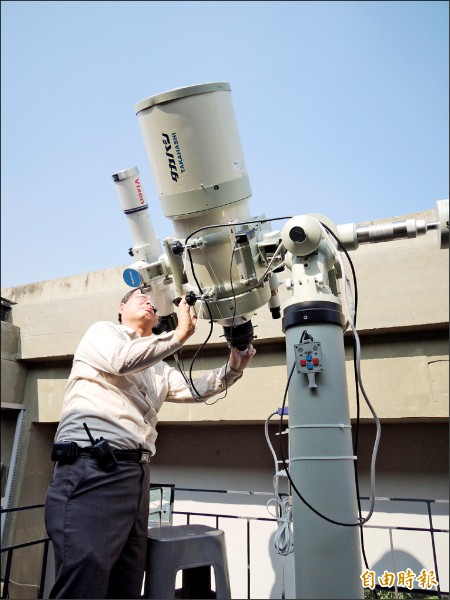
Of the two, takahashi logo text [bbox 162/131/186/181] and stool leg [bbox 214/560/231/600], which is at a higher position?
takahashi logo text [bbox 162/131/186/181]

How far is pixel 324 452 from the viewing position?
3.54 feet

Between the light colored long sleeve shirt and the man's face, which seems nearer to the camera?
the light colored long sleeve shirt

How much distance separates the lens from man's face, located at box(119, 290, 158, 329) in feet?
5.89

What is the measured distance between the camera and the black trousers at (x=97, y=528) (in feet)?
4.22

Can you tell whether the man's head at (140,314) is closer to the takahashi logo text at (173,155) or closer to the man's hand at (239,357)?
the man's hand at (239,357)

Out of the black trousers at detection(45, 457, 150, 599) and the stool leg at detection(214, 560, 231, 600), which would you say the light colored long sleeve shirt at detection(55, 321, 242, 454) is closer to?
the black trousers at detection(45, 457, 150, 599)

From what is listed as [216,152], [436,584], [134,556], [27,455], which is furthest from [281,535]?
[27,455]

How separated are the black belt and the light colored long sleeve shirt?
0.6 inches

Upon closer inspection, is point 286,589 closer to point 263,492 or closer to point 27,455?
point 263,492

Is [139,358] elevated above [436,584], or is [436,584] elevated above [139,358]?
[139,358]

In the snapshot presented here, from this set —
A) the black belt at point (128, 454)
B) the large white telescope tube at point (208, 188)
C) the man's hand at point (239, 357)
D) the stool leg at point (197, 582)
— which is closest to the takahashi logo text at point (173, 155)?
the large white telescope tube at point (208, 188)

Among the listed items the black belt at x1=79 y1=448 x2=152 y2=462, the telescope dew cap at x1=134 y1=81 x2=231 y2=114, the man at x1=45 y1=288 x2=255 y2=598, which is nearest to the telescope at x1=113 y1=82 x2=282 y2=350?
the telescope dew cap at x1=134 y1=81 x2=231 y2=114

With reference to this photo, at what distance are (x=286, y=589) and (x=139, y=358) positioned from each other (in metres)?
2.30

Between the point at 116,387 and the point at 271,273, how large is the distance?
0.66 metres
